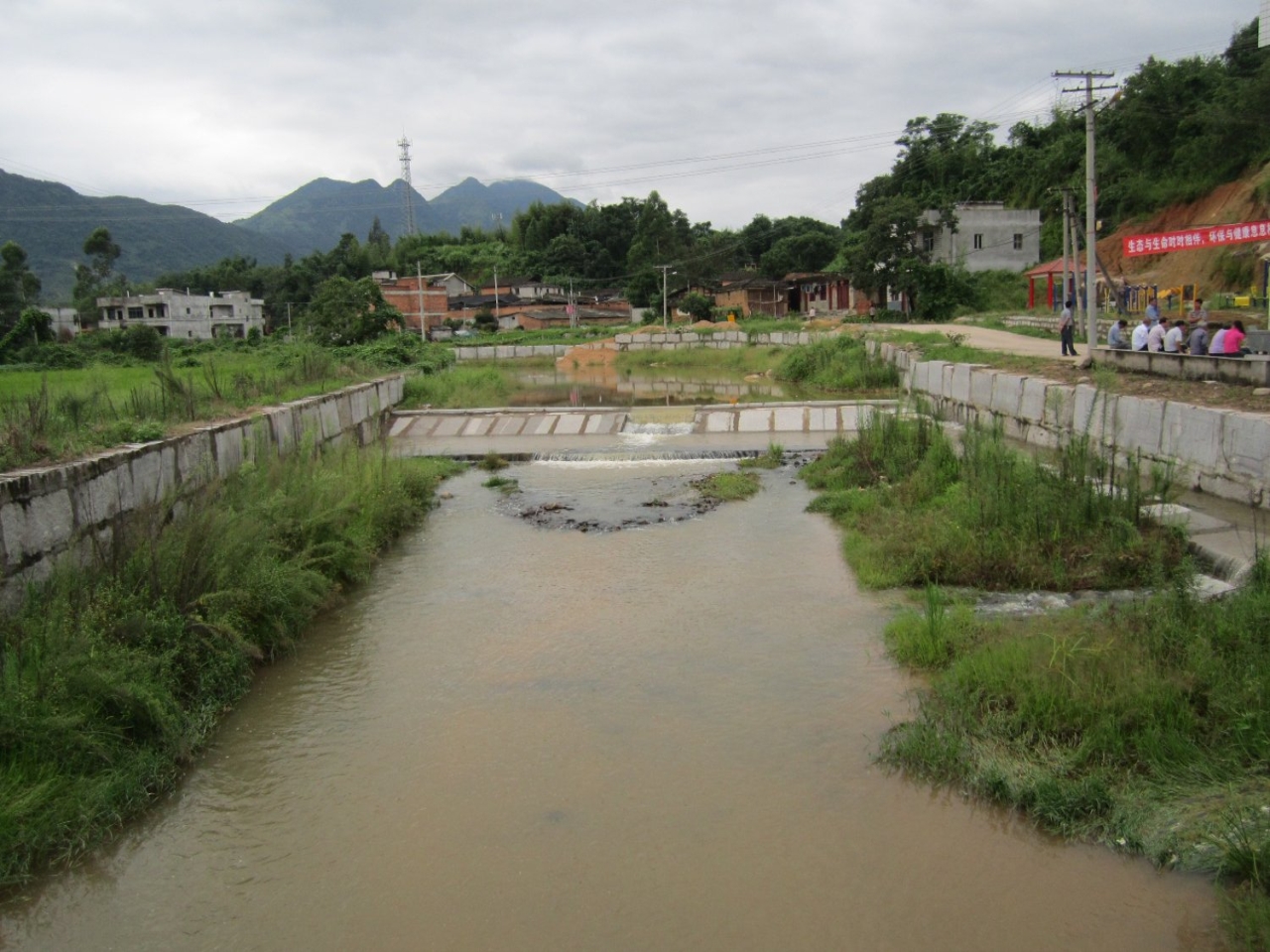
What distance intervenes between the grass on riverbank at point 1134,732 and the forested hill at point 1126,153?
25.8 meters

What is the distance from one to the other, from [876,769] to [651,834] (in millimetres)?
1578

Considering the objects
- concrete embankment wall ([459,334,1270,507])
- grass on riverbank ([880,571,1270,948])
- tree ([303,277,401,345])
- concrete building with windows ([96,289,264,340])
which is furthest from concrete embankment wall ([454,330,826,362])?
grass on riverbank ([880,571,1270,948])

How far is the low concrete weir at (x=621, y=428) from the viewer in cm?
1950

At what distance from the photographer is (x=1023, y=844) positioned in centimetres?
527

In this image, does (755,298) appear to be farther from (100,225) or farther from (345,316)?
(100,225)

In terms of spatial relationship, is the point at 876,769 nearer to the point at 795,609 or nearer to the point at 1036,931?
the point at 1036,931

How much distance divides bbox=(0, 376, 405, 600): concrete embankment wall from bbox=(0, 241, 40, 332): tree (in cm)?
4508

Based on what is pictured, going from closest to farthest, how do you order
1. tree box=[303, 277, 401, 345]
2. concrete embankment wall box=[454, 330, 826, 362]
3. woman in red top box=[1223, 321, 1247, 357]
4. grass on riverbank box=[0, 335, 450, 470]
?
grass on riverbank box=[0, 335, 450, 470] → woman in red top box=[1223, 321, 1247, 357] → tree box=[303, 277, 401, 345] → concrete embankment wall box=[454, 330, 826, 362]

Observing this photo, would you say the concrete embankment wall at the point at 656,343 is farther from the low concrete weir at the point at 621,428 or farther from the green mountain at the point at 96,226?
the green mountain at the point at 96,226

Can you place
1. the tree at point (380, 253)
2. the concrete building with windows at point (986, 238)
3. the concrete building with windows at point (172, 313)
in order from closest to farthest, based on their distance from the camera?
the concrete building with windows at point (986, 238) < the concrete building with windows at point (172, 313) < the tree at point (380, 253)

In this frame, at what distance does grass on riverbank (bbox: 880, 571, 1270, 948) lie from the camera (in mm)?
4918

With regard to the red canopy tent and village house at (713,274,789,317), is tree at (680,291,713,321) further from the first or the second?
the red canopy tent

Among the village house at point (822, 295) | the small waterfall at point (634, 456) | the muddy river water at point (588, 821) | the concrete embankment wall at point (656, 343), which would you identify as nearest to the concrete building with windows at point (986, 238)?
the village house at point (822, 295)

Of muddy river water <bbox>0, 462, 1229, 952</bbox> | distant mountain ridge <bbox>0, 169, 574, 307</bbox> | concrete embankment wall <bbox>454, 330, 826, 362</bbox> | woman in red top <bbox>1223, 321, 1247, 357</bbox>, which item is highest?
distant mountain ridge <bbox>0, 169, 574, 307</bbox>
